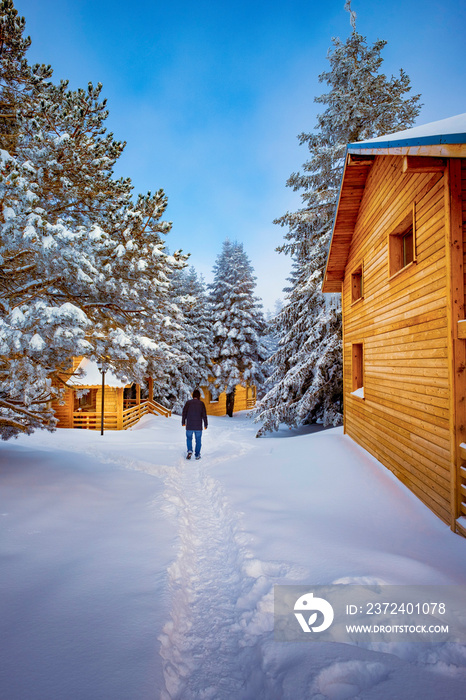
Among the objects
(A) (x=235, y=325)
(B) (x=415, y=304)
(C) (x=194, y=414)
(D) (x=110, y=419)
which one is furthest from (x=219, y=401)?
(B) (x=415, y=304)

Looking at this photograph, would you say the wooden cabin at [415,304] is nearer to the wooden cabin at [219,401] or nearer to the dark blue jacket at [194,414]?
the dark blue jacket at [194,414]

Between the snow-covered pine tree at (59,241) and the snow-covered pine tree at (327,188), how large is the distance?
6155mm

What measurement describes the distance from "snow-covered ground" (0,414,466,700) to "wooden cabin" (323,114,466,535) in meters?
0.79

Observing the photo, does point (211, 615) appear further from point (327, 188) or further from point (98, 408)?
point (98, 408)

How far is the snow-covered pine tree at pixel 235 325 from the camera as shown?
23.9 meters

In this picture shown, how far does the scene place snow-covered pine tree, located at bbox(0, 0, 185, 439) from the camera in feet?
17.1

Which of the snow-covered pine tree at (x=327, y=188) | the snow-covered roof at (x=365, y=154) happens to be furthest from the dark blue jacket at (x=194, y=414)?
the snow-covered roof at (x=365, y=154)

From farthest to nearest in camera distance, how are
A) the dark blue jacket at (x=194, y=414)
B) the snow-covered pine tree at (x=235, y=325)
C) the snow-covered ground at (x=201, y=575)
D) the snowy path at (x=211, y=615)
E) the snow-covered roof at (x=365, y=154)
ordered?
the snow-covered pine tree at (x=235, y=325) → the dark blue jacket at (x=194, y=414) → the snow-covered roof at (x=365, y=154) → the snowy path at (x=211, y=615) → the snow-covered ground at (x=201, y=575)

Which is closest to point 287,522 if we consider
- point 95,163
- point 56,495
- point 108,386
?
point 56,495

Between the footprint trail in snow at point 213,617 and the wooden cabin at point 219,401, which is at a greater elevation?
the footprint trail in snow at point 213,617

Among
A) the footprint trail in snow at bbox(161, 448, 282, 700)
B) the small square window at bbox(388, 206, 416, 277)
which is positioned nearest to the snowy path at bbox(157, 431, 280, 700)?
the footprint trail in snow at bbox(161, 448, 282, 700)

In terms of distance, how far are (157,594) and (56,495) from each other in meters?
3.28

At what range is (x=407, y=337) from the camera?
5613 mm

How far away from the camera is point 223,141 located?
175 meters
